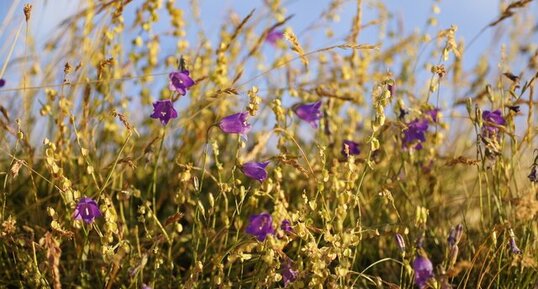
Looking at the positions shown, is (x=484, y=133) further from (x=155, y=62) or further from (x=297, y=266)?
(x=155, y=62)

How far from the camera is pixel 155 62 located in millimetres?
3684

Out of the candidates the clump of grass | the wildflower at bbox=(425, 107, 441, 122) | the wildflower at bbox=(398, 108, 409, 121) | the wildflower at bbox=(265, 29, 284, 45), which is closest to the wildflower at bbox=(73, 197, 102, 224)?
the clump of grass

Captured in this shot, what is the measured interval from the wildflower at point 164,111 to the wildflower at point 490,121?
88 cm

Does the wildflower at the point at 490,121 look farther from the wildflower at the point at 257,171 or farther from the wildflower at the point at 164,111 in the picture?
the wildflower at the point at 164,111

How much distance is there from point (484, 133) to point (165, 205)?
1463mm

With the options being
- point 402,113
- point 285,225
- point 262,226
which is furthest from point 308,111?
point 262,226

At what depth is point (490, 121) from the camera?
2.39m

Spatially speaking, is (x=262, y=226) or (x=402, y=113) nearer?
(x=262, y=226)

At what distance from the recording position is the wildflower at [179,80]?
2.23 m

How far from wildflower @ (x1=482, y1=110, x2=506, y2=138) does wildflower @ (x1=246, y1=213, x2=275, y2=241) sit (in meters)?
0.76

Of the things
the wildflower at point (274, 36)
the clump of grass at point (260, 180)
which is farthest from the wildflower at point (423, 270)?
the wildflower at point (274, 36)

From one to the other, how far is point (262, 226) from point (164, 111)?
55 cm

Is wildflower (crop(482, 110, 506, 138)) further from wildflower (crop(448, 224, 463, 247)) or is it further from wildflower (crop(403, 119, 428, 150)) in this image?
wildflower (crop(448, 224, 463, 247))

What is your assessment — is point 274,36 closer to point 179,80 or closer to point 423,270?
point 179,80
